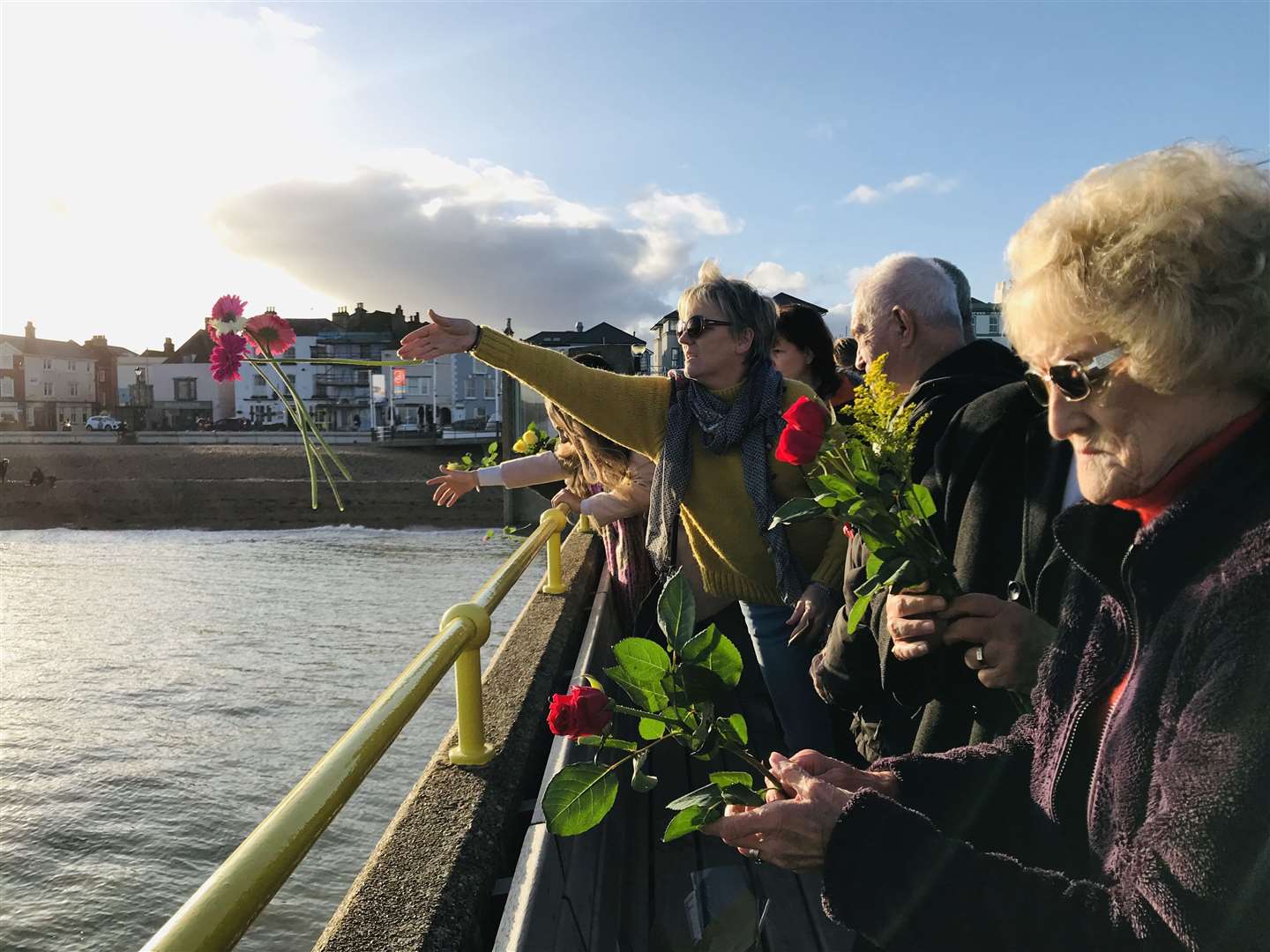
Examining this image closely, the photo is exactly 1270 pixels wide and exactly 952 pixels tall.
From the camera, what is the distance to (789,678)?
3.00 m

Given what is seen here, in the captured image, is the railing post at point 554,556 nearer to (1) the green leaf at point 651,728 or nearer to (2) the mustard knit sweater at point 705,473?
(2) the mustard knit sweater at point 705,473

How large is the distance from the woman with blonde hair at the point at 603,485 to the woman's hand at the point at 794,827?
221cm

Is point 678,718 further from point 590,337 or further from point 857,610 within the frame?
point 590,337

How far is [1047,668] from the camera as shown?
1225mm

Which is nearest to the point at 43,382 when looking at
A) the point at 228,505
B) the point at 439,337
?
the point at 228,505

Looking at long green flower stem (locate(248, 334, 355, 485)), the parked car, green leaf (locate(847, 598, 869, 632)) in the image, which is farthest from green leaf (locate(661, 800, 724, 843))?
the parked car

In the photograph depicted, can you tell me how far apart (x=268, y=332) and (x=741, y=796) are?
3391 millimetres

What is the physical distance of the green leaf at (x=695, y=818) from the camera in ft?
4.33

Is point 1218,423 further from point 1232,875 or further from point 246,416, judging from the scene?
point 246,416

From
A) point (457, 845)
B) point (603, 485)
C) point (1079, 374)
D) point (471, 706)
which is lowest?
point (457, 845)

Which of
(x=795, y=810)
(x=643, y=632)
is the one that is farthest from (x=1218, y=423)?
(x=643, y=632)

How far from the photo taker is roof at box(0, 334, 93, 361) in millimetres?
90000

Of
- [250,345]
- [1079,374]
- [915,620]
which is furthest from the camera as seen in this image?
[250,345]

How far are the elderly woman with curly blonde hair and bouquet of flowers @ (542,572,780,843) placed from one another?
11 cm
